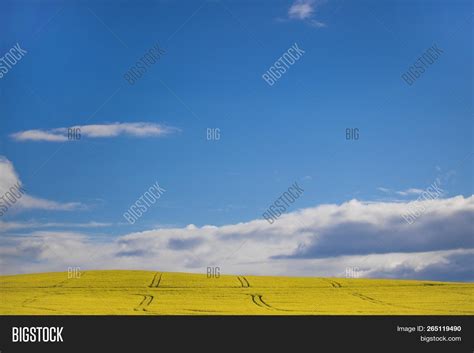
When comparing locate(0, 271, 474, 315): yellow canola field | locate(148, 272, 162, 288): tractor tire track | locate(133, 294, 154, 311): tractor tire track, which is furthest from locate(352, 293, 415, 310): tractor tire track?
locate(148, 272, 162, 288): tractor tire track

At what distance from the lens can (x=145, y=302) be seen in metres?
41.1

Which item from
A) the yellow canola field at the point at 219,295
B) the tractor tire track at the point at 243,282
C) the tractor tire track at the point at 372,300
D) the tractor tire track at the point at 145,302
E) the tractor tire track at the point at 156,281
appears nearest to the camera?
the yellow canola field at the point at 219,295

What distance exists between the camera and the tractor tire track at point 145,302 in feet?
122

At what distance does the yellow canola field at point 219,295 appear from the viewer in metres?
36.1

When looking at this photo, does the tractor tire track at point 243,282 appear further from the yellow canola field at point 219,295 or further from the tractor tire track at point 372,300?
the tractor tire track at point 372,300

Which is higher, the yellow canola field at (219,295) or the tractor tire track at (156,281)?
the tractor tire track at (156,281)

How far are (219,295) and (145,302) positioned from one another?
7.26m

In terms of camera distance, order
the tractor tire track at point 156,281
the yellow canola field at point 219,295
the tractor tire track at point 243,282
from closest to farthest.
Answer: the yellow canola field at point 219,295, the tractor tire track at point 156,281, the tractor tire track at point 243,282

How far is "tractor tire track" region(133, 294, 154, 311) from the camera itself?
37291mm

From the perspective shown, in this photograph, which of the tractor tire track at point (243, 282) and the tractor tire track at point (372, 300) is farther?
the tractor tire track at point (243, 282)

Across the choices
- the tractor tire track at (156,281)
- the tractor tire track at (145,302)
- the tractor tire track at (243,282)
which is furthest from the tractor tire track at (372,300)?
the tractor tire track at (156,281)
